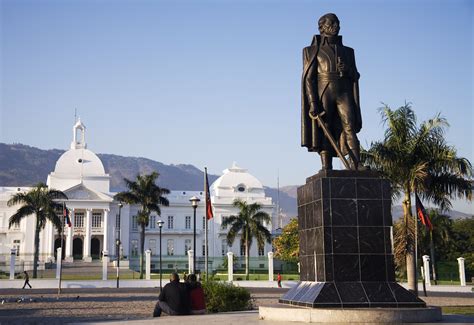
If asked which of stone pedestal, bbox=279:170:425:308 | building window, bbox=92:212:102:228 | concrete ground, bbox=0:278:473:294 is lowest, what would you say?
concrete ground, bbox=0:278:473:294

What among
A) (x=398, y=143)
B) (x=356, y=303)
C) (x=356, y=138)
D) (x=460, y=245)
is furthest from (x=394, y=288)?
(x=460, y=245)

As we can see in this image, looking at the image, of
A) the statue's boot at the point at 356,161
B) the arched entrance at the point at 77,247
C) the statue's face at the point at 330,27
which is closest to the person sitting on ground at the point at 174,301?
the statue's boot at the point at 356,161

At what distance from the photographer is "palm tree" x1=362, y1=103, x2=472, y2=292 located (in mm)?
21766

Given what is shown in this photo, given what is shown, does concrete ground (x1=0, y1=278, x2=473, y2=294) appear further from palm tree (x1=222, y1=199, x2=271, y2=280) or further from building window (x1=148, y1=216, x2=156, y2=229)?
building window (x1=148, y1=216, x2=156, y2=229)

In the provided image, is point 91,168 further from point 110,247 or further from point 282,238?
point 282,238

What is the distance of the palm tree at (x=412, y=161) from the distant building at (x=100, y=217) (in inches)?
2003

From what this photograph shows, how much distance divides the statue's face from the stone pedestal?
2.76m

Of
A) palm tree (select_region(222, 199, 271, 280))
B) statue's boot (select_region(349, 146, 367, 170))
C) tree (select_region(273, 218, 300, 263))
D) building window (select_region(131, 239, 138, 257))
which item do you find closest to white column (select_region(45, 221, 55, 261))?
building window (select_region(131, 239, 138, 257))

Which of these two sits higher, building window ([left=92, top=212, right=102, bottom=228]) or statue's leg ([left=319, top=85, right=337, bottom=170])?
building window ([left=92, top=212, right=102, bottom=228])

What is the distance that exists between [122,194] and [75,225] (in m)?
22.9

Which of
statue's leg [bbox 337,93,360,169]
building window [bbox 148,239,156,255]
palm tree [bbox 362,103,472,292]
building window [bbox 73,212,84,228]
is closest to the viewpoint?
statue's leg [bbox 337,93,360,169]

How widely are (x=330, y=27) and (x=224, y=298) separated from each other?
904cm

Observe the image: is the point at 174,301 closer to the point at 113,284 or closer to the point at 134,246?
the point at 113,284

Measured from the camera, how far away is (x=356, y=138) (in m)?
11.6
